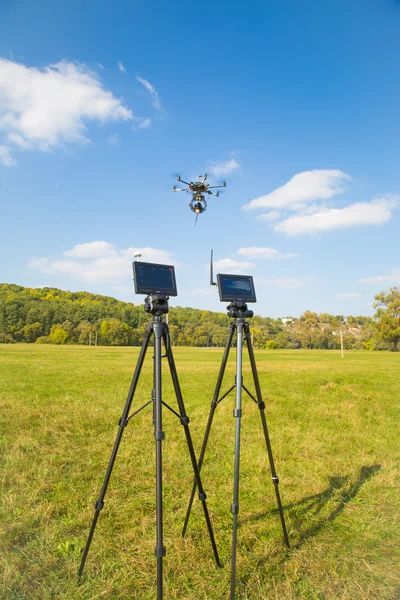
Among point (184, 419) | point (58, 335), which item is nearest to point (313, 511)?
point (184, 419)

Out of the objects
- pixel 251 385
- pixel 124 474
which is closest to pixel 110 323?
pixel 251 385

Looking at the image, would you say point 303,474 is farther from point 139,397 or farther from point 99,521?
point 139,397

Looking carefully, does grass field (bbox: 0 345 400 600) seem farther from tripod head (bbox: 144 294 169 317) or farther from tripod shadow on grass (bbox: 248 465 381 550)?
tripod head (bbox: 144 294 169 317)

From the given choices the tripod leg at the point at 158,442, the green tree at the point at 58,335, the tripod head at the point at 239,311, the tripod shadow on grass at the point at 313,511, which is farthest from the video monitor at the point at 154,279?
the green tree at the point at 58,335

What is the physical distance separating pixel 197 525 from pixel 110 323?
3663 centimetres

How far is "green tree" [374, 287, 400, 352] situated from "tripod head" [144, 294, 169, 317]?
59057 millimetres

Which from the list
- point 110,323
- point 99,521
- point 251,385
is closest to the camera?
point 99,521

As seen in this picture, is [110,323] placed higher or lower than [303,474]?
higher

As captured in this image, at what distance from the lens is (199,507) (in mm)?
4332

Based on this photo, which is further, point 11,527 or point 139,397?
point 139,397

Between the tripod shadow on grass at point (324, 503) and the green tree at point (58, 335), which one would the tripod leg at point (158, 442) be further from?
the green tree at point (58, 335)

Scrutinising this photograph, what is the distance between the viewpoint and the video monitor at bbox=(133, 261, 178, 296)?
293 centimetres

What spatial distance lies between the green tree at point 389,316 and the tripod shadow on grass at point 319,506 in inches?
2198

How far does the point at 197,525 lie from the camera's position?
3.90 meters
